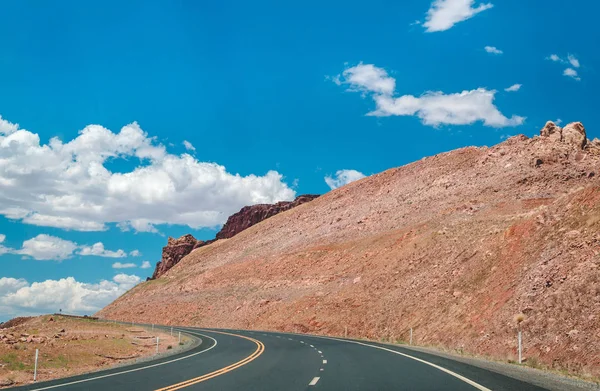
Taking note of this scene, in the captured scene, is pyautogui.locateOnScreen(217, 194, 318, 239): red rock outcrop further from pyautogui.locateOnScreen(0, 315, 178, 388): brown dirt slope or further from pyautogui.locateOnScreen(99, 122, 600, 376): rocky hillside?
pyautogui.locateOnScreen(0, 315, 178, 388): brown dirt slope

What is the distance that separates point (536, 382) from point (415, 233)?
5193 cm

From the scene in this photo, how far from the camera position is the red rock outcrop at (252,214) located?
164 m

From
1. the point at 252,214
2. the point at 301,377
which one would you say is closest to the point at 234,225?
the point at 252,214

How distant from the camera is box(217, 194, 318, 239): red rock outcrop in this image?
164 m

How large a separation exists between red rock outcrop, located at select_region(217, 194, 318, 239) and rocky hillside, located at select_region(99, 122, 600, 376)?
47.6 m

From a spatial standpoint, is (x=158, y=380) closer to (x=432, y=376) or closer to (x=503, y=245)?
(x=432, y=376)

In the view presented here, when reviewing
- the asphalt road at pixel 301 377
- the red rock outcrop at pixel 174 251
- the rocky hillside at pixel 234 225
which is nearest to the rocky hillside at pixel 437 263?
the asphalt road at pixel 301 377

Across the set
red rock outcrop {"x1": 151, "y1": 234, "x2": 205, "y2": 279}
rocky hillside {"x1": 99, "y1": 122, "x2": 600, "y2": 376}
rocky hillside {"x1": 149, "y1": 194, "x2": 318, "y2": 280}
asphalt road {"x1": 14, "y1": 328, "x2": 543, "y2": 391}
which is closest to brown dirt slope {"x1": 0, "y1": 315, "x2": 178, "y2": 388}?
asphalt road {"x1": 14, "y1": 328, "x2": 543, "y2": 391}

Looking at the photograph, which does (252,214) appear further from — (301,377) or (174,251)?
(301,377)

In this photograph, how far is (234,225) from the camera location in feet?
549

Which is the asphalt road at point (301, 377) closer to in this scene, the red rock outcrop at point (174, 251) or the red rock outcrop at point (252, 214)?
the red rock outcrop at point (174, 251)

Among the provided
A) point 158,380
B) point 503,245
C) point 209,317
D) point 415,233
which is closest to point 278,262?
point 209,317

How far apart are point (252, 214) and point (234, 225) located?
702 centimetres

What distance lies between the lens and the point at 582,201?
33.9 metres
